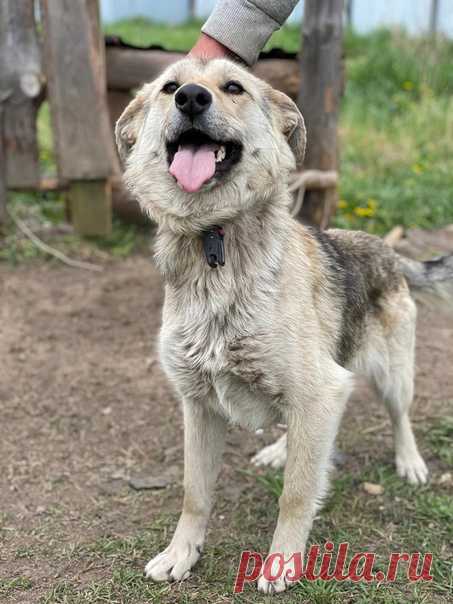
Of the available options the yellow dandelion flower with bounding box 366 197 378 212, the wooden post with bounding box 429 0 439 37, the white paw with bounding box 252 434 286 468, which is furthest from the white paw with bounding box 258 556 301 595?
the wooden post with bounding box 429 0 439 37

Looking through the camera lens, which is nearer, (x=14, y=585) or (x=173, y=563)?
(x=14, y=585)

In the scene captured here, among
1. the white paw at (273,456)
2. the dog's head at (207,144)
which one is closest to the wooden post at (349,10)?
the white paw at (273,456)

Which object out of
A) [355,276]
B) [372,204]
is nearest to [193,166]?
[355,276]

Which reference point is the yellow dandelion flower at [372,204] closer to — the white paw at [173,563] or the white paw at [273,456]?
the white paw at [273,456]

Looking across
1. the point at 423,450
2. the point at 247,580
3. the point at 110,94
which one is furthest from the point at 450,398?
the point at 110,94

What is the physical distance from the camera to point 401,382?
3.43 meters

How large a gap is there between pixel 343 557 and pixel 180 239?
4.71 feet

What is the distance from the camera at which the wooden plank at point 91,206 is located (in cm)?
566

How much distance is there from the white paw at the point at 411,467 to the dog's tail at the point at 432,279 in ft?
2.46

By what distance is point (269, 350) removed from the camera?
8.57ft

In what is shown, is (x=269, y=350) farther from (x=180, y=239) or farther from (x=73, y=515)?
(x=73, y=515)

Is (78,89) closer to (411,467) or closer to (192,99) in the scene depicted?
(192,99)

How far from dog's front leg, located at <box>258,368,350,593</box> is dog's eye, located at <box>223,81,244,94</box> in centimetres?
115

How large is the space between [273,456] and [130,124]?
177cm
